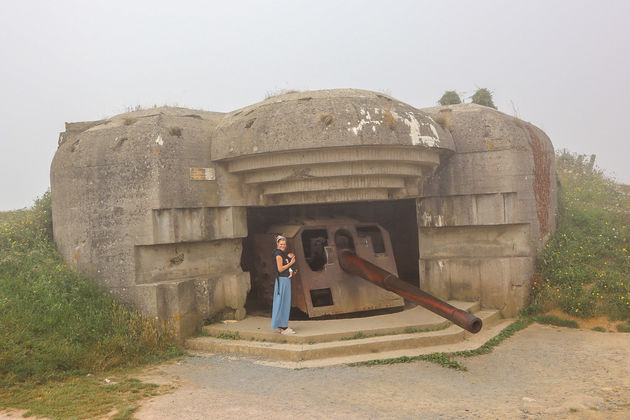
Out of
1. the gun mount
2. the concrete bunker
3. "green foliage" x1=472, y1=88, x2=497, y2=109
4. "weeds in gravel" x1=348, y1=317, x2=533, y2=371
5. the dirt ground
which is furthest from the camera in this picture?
"green foliage" x1=472, y1=88, x2=497, y2=109

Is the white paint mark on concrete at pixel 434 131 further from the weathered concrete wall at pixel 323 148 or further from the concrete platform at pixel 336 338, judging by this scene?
the concrete platform at pixel 336 338

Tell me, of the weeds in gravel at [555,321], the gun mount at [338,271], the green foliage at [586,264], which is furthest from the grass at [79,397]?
the green foliage at [586,264]

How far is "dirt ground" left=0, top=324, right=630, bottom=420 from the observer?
3957 millimetres

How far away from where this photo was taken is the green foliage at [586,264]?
670 cm

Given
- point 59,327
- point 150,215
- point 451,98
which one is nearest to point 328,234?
→ point 150,215

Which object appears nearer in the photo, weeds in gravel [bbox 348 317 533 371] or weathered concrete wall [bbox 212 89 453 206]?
weeds in gravel [bbox 348 317 533 371]

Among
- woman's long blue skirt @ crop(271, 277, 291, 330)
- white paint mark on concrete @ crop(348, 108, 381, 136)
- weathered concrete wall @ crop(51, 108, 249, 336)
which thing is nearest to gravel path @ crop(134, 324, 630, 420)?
woman's long blue skirt @ crop(271, 277, 291, 330)

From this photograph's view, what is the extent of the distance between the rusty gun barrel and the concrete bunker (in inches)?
23.8

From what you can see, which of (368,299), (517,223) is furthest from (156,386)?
(517,223)

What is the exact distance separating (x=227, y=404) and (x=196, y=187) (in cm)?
305

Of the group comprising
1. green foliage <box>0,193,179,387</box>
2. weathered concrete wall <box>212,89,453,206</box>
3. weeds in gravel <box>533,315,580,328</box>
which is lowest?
weeds in gravel <box>533,315,580,328</box>

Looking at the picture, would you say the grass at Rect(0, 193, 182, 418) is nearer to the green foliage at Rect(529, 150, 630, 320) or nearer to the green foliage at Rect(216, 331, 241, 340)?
the green foliage at Rect(216, 331, 241, 340)

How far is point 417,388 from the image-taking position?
4500 millimetres

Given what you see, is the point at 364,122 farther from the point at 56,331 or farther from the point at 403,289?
the point at 56,331
